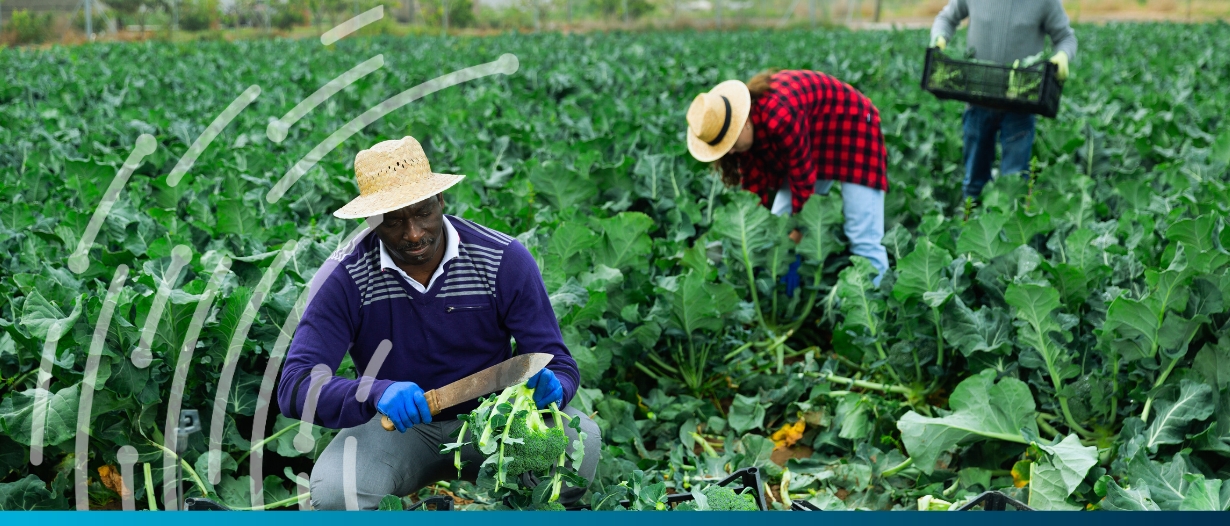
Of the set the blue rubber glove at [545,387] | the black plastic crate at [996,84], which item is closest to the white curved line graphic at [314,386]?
the blue rubber glove at [545,387]

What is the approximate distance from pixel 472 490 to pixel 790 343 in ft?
7.85

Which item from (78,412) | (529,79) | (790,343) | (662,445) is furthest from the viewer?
(529,79)

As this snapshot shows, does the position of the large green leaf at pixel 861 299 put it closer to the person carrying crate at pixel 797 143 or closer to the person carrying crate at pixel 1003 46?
the person carrying crate at pixel 797 143

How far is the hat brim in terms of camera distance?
2.46 m

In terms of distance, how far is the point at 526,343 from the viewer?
108 inches

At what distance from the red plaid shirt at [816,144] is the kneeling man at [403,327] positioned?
6.82ft

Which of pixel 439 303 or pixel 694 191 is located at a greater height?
pixel 439 303

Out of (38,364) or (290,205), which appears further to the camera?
(290,205)

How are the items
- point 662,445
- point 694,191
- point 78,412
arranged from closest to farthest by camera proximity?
point 78,412, point 662,445, point 694,191

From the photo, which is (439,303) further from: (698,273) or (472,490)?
(698,273)

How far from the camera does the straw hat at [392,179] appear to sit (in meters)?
2.51

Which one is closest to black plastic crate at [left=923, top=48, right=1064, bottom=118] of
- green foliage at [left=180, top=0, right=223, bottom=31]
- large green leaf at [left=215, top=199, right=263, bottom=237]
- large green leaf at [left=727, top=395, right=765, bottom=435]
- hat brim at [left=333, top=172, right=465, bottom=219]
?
large green leaf at [left=727, top=395, right=765, bottom=435]

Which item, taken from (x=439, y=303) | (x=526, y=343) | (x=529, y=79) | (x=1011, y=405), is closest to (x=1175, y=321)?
(x=1011, y=405)

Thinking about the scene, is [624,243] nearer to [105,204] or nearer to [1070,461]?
[1070,461]
